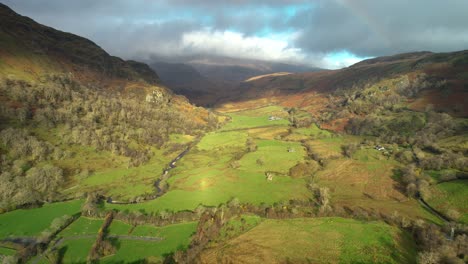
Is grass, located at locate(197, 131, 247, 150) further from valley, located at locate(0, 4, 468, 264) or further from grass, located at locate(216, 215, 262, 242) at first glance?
grass, located at locate(216, 215, 262, 242)

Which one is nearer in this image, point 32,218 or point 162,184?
point 32,218

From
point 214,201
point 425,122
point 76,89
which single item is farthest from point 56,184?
point 425,122

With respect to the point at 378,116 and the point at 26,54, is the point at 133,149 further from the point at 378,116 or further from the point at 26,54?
the point at 378,116

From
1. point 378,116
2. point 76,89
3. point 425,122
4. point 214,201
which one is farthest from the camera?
point 76,89

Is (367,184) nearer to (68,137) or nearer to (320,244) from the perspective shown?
(320,244)

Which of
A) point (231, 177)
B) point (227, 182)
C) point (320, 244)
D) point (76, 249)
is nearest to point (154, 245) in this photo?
point (76, 249)

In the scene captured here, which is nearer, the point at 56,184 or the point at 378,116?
the point at 56,184
